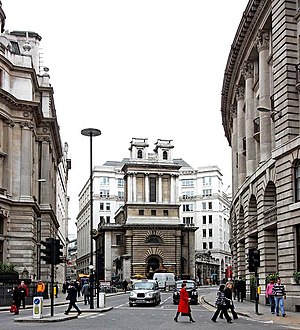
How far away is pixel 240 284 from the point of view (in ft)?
165

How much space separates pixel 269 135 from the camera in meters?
42.8

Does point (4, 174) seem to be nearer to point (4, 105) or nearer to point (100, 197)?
point (4, 105)

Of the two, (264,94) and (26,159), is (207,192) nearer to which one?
(26,159)

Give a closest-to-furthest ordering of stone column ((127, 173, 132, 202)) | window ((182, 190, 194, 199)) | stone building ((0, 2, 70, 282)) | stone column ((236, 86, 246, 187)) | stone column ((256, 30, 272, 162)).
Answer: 1. stone column ((256, 30, 272, 162))
2. stone column ((236, 86, 246, 187))
3. stone building ((0, 2, 70, 282))
4. stone column ((127, 173, 132, 202))
5. window ((182, 190, 194, 199))

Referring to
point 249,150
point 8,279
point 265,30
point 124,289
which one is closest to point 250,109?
point 249,150

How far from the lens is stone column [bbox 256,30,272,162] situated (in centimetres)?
4269

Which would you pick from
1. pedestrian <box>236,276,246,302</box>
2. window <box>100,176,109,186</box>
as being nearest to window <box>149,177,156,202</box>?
window <box>100,176,109,186</box>

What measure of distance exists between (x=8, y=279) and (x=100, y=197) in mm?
107790

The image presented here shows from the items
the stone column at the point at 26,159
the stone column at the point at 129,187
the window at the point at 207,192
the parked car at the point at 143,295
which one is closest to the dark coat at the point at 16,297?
the parked car at the point at 143,295

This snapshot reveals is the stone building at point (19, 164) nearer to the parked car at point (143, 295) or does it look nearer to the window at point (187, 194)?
the parked car at point (143, 295)

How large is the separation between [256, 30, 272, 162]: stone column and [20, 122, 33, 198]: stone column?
25644mm

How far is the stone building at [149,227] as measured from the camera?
120188 millimetres

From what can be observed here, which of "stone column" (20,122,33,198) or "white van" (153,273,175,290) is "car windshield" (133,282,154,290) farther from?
"white van" (153,273,175,290)

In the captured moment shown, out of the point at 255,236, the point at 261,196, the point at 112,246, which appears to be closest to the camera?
the point at 261,196
